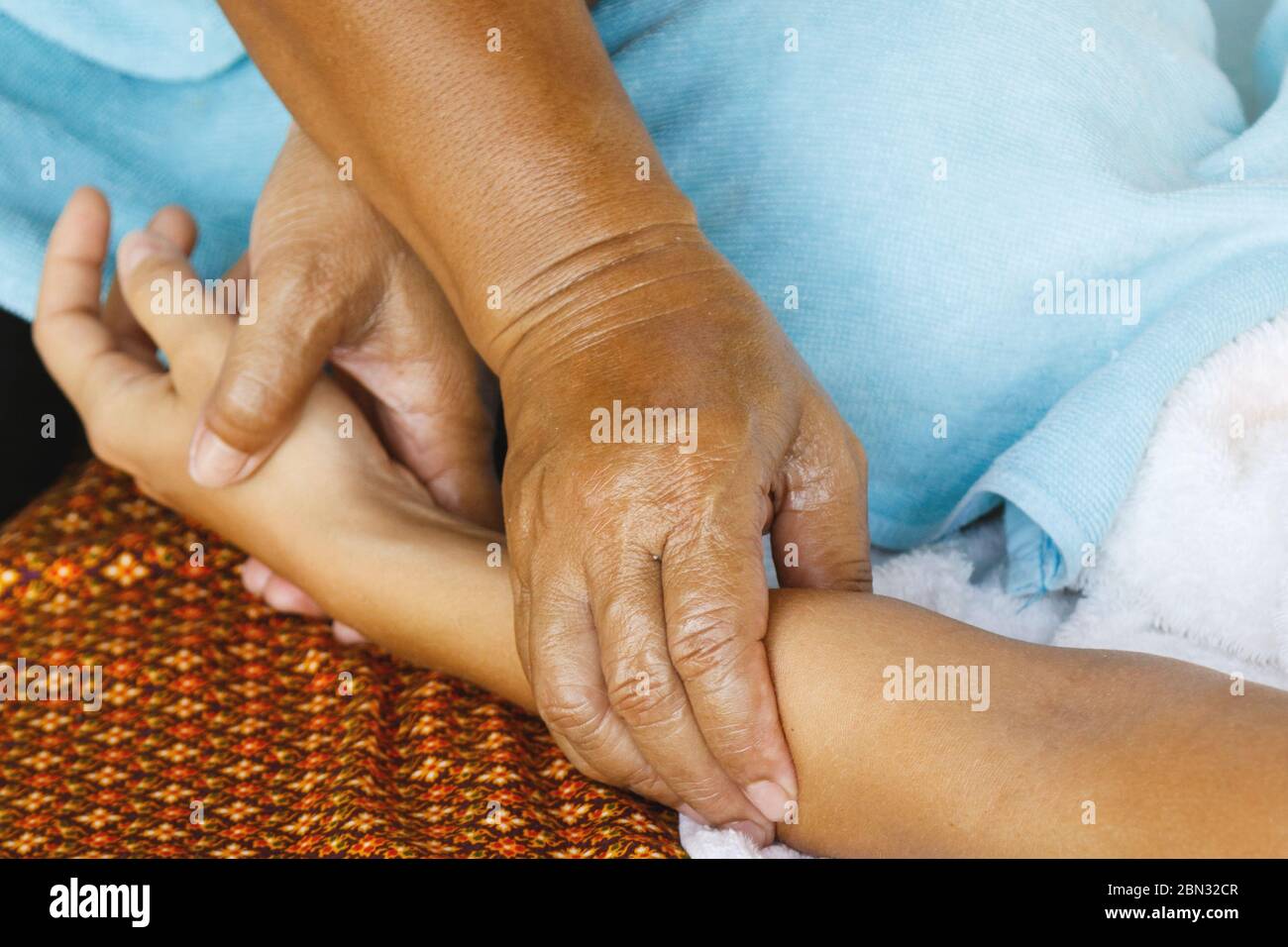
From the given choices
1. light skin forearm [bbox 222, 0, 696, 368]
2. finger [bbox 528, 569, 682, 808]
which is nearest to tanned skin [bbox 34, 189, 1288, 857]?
finger [bbox 528, 569, 682, 808]

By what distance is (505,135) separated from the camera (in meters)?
0.75

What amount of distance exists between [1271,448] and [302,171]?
792mm

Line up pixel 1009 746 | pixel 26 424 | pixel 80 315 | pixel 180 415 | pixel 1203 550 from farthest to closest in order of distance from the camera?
pixel 26 424, pixel 80 315, pixel 180 415, pixel 1203 550, pixel 1009 746

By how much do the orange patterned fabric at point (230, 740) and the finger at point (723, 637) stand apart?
3.6 inches

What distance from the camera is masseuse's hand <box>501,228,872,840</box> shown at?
2.19ft

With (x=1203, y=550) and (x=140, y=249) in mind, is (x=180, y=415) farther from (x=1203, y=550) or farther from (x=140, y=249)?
(x=1203, y=550)

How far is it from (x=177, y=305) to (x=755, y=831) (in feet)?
2.30

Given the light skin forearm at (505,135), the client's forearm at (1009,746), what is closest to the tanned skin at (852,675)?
the client's forearm at (1009,746)

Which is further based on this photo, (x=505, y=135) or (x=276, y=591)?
(x=276, y=591)

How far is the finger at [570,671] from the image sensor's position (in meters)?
0.69

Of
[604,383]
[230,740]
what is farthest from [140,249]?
[604,383]

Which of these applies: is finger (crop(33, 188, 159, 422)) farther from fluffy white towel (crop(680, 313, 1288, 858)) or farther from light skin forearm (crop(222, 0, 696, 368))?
fluffy white towel (crop(680, 313, 1288, 858))

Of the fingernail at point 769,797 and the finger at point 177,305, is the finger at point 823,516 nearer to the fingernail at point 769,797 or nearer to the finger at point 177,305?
the fingernail at point 769,797

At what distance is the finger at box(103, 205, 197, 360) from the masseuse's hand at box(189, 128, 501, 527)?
5.2 inches
